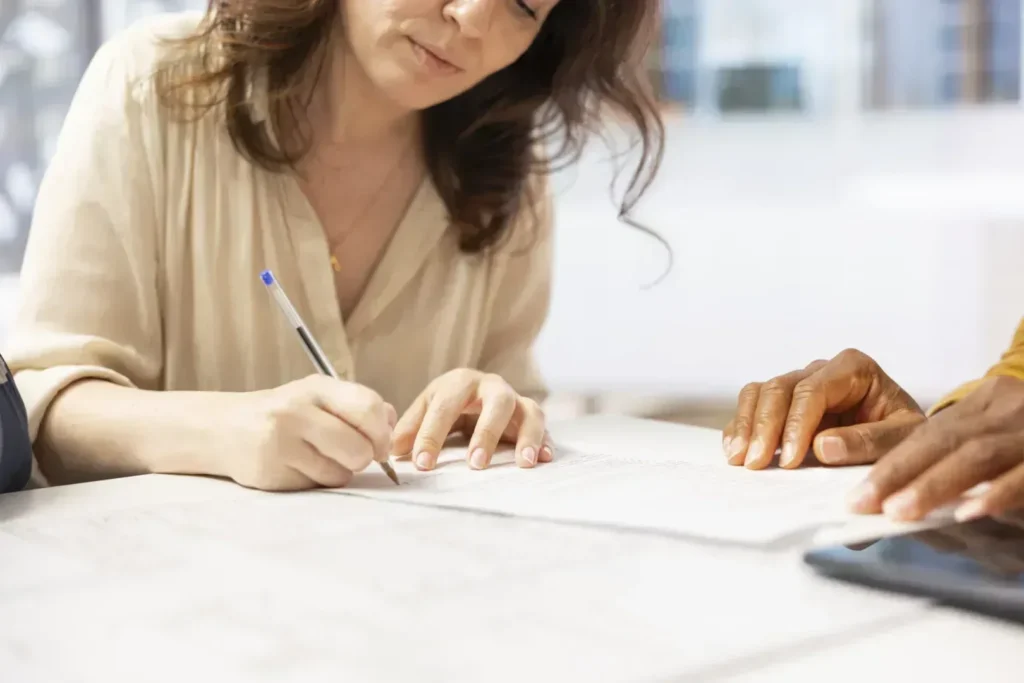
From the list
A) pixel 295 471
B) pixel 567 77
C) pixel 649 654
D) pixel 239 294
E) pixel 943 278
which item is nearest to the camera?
pixel 649 654

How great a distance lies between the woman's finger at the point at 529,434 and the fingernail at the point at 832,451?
22 centimetres

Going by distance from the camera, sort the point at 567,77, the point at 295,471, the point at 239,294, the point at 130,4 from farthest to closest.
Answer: the point at 130,4 → the point at 567,77 → the point at 239,294 → the point at 295,471

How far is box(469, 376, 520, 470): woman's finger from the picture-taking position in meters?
0.89

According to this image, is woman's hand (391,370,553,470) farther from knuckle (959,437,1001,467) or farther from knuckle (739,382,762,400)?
knuckle (959,437,1001,467)

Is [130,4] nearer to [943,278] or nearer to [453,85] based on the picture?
[453,85]

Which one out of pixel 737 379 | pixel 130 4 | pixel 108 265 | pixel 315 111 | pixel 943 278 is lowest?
pixel 737 379

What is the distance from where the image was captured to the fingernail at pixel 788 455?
0.88m

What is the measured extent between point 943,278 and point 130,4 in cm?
217

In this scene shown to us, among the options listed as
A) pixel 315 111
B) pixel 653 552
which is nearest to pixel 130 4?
pixel 315 111

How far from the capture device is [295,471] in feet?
2.62

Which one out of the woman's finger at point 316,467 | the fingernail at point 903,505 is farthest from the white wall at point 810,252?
the fingernail at point 903,505

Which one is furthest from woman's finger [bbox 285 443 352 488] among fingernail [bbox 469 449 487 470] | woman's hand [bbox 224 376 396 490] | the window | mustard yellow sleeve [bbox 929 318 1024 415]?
the window

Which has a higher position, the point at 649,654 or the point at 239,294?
the point at 239,294

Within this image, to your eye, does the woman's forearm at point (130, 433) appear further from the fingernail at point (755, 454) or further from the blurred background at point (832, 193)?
the blurred background at point (832, 193)
